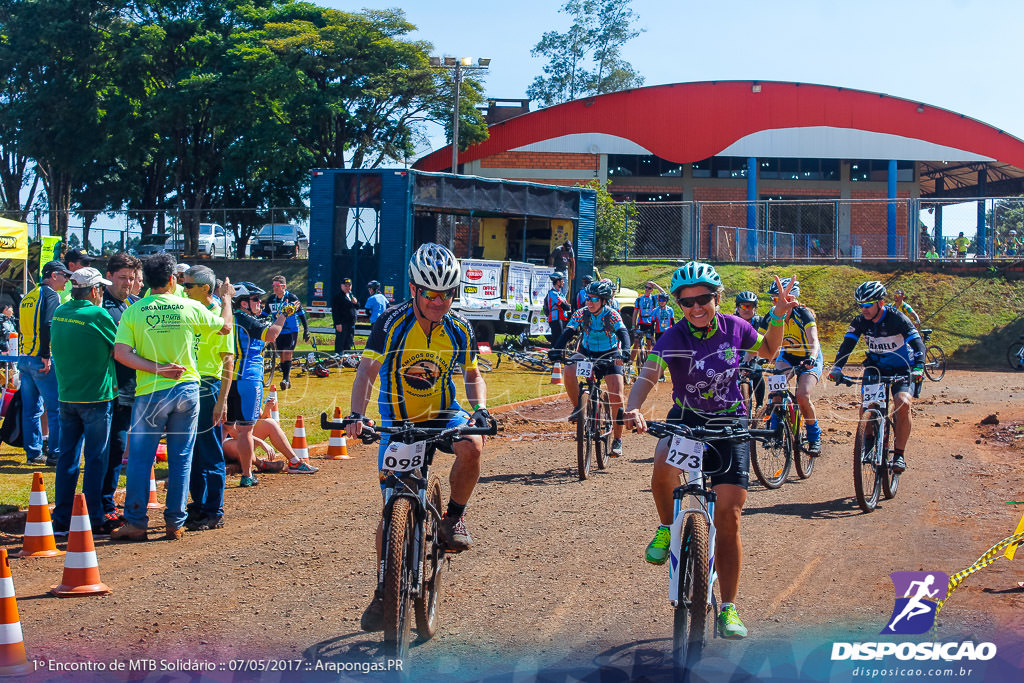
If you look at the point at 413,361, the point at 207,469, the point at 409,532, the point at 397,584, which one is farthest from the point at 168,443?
the point at 397,584

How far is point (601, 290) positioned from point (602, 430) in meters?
1.56

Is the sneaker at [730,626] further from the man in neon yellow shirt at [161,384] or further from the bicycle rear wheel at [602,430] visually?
the bicycle rear wheel at [602,430]

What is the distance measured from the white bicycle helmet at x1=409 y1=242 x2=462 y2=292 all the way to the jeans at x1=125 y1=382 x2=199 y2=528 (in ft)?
9.46

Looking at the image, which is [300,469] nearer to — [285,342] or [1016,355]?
[285,342]

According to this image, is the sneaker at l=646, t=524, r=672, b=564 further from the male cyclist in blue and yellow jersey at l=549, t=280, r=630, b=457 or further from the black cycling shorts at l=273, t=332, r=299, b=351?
the black cycling shorts at l=273, t=332, r=299, b=351

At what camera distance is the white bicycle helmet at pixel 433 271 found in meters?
5.39

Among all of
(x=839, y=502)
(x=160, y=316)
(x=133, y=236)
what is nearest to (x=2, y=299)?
(x=133, y=236)

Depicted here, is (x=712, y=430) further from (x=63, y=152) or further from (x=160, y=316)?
(x=63, y=152)

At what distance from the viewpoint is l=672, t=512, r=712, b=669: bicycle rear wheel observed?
191 inches

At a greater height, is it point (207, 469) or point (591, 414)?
point (591, 414)

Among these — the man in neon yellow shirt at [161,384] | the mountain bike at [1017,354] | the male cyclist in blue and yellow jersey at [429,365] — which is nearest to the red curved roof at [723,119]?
the mountain bike at [1017,354]

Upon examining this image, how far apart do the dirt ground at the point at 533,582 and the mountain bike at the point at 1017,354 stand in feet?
54.2

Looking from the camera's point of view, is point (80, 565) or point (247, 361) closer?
point (80, 565)

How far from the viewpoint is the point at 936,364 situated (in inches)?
902
